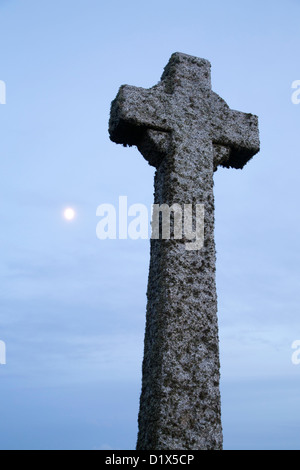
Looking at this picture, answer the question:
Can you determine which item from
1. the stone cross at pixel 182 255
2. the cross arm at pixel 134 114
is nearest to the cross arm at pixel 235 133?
the stone cross at pixel 182 255

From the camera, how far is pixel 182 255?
173 inches

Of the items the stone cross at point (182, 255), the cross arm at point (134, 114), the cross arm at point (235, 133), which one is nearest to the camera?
the stone cross at point (182, 255)

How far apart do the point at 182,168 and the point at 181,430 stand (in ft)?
7.68

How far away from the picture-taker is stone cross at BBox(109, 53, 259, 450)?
13.0 ft

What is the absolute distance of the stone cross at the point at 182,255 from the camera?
3.96m

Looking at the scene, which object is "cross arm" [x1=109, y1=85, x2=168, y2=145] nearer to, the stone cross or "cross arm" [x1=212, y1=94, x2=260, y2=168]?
the stone cross

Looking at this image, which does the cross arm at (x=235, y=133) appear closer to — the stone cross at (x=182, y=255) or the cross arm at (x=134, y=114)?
the stone cross at (x=182, y=255)

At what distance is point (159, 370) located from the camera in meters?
4.00

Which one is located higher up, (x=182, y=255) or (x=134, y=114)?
(x=134, y=114)

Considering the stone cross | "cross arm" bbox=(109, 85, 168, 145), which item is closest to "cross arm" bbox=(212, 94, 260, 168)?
the stone cross

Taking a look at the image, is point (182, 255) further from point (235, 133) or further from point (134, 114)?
point (235, 133)

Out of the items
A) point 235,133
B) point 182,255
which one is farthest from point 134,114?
point 182,255
